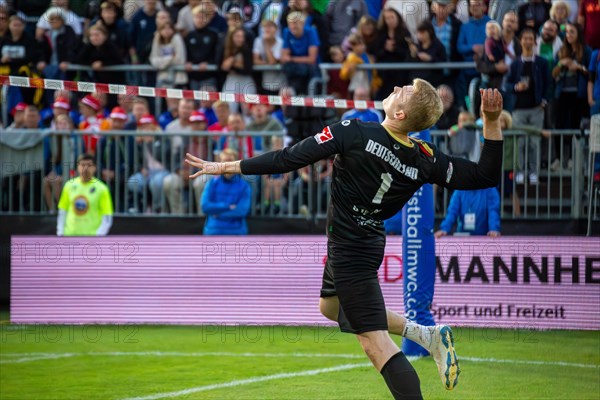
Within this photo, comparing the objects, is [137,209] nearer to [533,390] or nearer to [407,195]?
[533,390]

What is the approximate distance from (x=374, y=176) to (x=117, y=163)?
9.43m

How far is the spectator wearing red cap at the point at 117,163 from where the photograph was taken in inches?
595

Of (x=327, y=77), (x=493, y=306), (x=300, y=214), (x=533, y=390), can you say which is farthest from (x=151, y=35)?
(x=533, y=390)

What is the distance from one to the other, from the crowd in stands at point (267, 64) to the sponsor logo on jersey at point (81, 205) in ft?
2.93

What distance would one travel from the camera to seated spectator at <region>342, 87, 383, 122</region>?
1366 cm

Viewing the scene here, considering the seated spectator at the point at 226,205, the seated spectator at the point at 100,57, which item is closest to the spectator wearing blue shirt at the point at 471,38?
the seated spectator at the point at 226,205

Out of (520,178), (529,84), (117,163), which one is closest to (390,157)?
(520,178)

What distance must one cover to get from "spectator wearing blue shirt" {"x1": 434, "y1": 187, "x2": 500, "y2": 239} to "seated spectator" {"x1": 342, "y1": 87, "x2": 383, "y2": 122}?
1.58 metres

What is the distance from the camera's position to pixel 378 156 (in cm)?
620

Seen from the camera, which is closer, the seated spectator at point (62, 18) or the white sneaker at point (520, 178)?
the white sneaker at point (520, 178)

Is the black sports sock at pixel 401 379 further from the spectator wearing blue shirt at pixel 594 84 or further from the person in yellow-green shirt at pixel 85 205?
the person in yellow-green shirt at pixel 85 205

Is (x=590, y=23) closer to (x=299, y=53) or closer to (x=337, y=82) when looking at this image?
(x=337, y=82)

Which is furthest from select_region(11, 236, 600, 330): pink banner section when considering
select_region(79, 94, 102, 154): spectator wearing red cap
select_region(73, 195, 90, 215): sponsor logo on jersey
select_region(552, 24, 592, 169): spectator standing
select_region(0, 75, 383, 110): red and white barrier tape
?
select_region(79, 94, 102, 154): spectator wearing red cap

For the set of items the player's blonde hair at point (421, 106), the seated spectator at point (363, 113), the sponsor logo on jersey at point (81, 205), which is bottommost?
the sponsor logo on jersey at point (81, 205)
